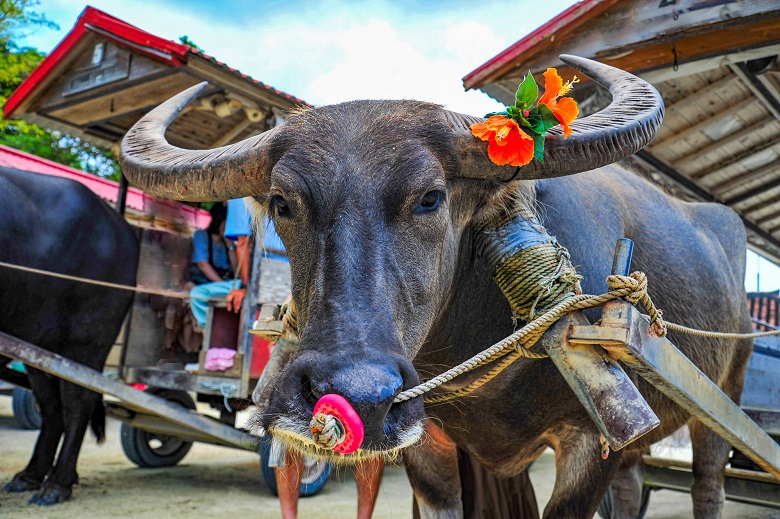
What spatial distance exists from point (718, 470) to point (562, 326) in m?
2.27

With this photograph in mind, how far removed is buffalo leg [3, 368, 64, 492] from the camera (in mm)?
4754

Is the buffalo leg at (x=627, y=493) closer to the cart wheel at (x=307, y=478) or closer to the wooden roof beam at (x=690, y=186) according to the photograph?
the cart wheel at (x=307, y=478)

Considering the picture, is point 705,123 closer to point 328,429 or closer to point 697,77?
point 697,77

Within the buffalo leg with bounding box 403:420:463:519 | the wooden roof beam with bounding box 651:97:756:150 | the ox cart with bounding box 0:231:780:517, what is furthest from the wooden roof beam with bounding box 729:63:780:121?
the buffalo leg with bounding box 403:420:463:519

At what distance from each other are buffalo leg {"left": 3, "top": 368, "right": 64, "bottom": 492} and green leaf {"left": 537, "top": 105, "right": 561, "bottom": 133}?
4.40 meters

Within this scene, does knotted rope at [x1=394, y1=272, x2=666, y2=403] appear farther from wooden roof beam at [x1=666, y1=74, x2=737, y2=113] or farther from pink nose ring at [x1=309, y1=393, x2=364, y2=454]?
wooden roof beam at [x1=666, y1=74, x2=737, y2=113]

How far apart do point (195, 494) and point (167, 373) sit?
0.91m

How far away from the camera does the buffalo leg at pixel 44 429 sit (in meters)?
4.75

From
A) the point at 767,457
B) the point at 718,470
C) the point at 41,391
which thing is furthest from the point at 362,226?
the point at 41,391

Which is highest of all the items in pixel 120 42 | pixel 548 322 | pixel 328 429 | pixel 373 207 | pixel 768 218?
pixel 120 42

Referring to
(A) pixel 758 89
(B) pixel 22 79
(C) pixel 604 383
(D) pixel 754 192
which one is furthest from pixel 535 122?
(B) pixel 22 79

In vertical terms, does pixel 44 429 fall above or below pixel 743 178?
below

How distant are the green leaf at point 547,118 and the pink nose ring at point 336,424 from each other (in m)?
1.02

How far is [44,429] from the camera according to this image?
16.2 ft
